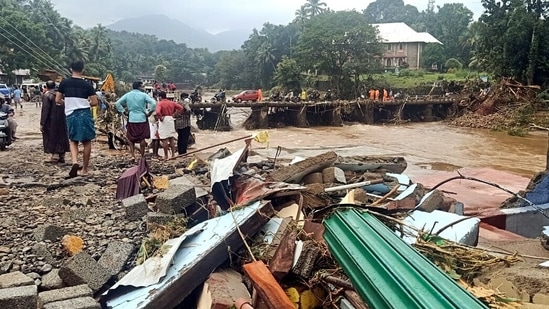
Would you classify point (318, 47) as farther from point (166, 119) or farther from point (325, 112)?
point (166, 119)

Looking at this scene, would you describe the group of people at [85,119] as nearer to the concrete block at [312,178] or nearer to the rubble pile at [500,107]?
the concrete block at [312,178]

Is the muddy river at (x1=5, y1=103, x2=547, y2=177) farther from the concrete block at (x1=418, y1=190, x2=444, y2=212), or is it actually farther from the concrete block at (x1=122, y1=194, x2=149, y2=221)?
the concrete block at (x1=418, y1=190, x2=444, y2=212)

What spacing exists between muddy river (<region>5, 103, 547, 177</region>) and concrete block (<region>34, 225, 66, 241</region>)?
580 centimetres

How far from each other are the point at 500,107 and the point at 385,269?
26.7 m

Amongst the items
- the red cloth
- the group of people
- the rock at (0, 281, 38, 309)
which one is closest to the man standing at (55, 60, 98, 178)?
the group of people

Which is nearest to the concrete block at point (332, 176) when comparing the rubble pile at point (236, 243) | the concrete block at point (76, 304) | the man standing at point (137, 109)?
the rubble pile at point (236, 243)

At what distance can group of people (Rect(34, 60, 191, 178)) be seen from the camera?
600cm

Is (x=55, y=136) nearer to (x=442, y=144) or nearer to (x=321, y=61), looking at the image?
Result: (x=442, y=144)

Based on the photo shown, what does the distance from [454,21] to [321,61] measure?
2862cm

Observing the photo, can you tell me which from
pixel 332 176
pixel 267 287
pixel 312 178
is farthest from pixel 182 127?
pixel 267 287

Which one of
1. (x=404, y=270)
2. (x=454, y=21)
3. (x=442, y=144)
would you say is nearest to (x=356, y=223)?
(x=404, y=270)

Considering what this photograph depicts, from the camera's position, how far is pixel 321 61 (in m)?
35.4

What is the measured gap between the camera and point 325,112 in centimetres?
2653

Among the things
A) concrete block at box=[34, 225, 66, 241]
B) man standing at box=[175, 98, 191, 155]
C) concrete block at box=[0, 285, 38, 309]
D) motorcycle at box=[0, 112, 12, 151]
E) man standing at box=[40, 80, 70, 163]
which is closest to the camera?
concrete block at box=[0, 285, 38, 309]
